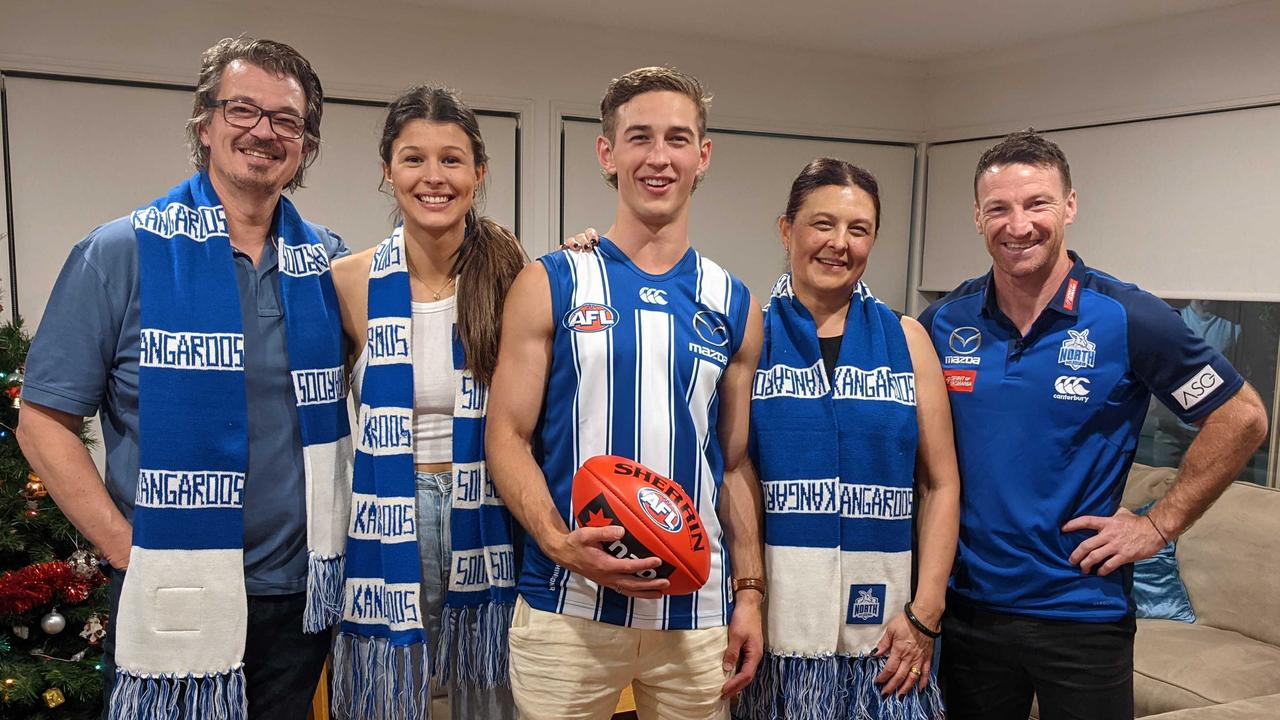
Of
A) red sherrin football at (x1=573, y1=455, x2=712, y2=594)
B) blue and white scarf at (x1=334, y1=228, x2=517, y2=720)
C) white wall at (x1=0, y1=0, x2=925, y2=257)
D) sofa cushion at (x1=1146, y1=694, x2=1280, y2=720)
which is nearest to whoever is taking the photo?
red sherrin football at (x1=573, y1=455, x2=712, y2=594)

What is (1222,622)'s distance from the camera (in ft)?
11.9

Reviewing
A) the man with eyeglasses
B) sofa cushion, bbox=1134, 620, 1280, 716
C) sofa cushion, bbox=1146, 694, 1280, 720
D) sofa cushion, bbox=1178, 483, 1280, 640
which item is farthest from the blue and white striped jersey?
sofa cushion, bbox=1178, 483, 1280, 640

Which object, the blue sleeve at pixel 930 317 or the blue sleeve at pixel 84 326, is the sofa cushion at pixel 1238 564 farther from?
the blue sleeve at pixel 84 326

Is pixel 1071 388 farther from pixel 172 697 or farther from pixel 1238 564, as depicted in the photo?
pixel 1238 564

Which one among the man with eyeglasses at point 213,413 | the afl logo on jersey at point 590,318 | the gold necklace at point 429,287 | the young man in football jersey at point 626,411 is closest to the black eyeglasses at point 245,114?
the man with eyeglasses at point 213,413

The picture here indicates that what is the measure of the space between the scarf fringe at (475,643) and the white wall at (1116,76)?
410cm

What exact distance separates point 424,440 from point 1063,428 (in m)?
1.36

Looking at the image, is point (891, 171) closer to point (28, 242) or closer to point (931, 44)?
point (931, 44)

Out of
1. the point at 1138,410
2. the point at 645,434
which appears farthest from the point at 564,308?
the point at 1138,410

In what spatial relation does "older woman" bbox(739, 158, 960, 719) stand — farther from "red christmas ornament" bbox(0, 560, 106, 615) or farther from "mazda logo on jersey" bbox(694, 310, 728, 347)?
"red christmas ornament" bbox(0, 560, 106, 615)

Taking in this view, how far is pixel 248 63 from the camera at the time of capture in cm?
179

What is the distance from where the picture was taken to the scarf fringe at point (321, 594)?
1808 millimetres

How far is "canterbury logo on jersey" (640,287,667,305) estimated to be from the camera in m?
1.80

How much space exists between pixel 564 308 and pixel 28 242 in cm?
348
